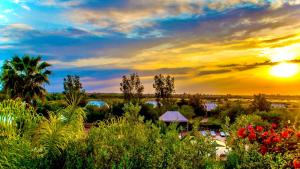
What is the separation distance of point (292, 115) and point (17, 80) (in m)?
36.7

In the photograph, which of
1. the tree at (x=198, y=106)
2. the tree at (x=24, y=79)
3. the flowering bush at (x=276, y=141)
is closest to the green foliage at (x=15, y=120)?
the flowering bush at (x=276, y=141)

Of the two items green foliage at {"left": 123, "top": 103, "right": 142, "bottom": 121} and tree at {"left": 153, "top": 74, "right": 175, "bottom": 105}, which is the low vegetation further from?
tree at {"left": 153, "top": 74, "right": 175, "bottom": 105}

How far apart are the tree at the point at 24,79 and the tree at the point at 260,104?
1512 inches

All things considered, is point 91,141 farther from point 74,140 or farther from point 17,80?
point 17,80

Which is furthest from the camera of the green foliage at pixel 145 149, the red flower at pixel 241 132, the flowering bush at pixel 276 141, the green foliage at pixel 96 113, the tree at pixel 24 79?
the green foliage at pixel 96 113

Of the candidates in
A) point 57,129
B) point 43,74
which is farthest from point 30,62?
point 57,129

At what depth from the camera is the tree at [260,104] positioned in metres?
64.9

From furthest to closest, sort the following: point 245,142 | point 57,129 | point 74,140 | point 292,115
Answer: point 292,115 < point 57,129 < point 74,140 < point 245,142

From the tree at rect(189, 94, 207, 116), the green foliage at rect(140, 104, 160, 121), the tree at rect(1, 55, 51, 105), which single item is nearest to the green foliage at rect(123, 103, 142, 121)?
the tree at rect(1, 55, 51, 105)

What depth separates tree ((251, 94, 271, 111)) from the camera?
64.9 m

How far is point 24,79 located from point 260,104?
135 feet

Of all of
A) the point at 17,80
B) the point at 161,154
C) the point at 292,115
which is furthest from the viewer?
the point at 292,115

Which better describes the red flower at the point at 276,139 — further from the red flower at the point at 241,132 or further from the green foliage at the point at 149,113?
the green foliage at the point at 149,113

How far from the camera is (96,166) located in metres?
5.79
